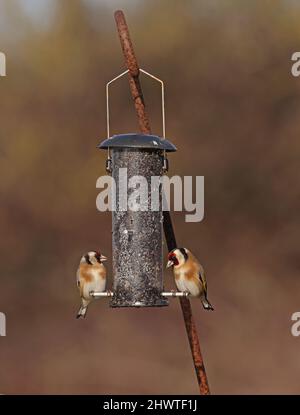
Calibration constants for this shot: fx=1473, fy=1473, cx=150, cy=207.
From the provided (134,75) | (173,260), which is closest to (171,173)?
(173,260)

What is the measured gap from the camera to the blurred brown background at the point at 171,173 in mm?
18547

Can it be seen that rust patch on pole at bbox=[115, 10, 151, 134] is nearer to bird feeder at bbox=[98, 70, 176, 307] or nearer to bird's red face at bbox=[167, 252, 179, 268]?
bird feeder at bbox=[98, 70, 176, 307]

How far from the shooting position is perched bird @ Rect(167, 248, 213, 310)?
10.4m

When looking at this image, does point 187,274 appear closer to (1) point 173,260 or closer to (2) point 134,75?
(1) point 173,260

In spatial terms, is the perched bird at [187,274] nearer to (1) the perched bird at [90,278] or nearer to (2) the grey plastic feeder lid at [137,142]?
(1) the perched bird at [90,278]

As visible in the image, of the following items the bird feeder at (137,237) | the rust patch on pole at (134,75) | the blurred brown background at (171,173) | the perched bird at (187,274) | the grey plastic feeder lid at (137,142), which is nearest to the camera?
the rust patch on pole at (134,75)

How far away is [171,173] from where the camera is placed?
18578 mm

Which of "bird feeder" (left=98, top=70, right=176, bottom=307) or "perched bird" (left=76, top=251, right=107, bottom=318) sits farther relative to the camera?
"perched bird" (left=76, top=251, right=107, bottom=318)

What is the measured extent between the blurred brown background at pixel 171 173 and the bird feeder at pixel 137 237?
7764mm

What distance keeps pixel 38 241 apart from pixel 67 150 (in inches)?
53.9

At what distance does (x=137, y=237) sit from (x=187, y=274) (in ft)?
1.45

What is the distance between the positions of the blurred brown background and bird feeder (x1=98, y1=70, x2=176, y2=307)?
25.5 ft

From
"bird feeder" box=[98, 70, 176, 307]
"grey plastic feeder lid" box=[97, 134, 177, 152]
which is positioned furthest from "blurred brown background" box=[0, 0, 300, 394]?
"grey plastic feeder lid" box=[97, 134, 177, 152]

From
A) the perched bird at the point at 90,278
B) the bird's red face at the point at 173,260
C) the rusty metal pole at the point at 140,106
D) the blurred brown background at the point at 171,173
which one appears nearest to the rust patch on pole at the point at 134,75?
the rusty metal pole at the point at 140,106
